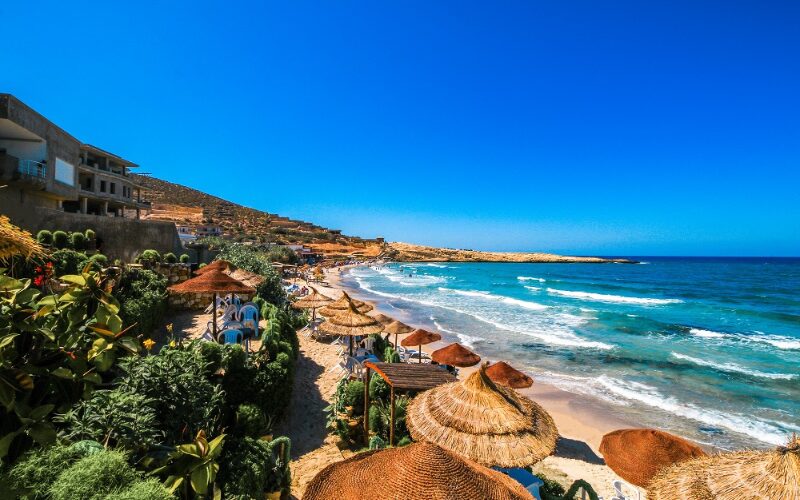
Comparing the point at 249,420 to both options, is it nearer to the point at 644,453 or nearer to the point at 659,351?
the point at 644,453

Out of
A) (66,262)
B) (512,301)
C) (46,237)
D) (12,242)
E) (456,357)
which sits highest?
(46,237)

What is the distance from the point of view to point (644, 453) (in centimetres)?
673

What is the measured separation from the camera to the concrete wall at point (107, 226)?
13539 millimetres

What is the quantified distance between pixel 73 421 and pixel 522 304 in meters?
31.4

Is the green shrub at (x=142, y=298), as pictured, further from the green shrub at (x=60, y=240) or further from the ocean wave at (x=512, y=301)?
the ocean wave at (x=512, y=301)

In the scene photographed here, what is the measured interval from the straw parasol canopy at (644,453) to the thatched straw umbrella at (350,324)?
5505 millimetres

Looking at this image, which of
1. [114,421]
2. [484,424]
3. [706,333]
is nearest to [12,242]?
[114,421]

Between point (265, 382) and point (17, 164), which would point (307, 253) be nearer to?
point (17, 164)

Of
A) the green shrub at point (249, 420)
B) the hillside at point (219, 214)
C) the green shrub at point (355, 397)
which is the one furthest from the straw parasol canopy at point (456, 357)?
the hillside at point (219, 214)

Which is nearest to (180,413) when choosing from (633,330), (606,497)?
(606,497)

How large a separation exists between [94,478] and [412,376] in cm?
466

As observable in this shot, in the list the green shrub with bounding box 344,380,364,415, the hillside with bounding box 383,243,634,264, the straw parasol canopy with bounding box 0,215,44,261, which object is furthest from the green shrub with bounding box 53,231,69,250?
the hillside with bounding box 383,243,634,264

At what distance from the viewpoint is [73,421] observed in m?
3.71

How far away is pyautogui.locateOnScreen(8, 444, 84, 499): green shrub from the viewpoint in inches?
96.3
